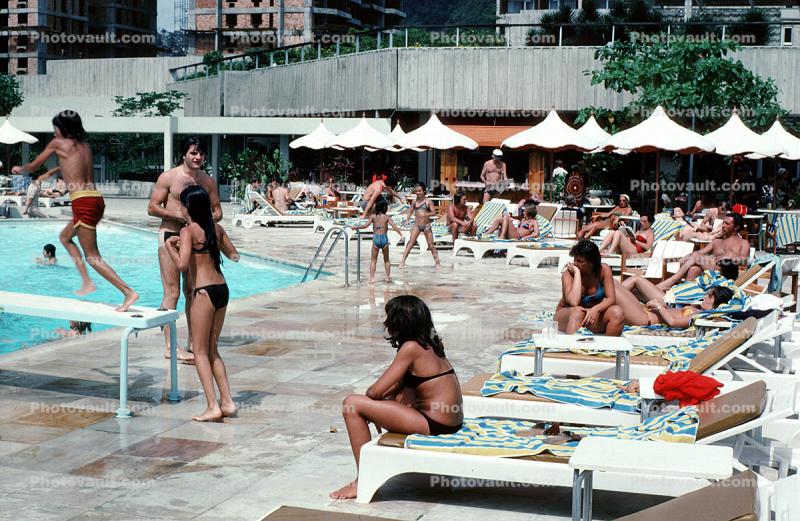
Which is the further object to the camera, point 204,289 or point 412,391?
point 204,289

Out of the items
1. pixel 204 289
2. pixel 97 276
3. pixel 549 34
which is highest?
pixel 549 34

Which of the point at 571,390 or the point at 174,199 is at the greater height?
the point at 174,199

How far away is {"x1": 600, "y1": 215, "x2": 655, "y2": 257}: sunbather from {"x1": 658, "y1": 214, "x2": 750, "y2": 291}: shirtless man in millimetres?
2496

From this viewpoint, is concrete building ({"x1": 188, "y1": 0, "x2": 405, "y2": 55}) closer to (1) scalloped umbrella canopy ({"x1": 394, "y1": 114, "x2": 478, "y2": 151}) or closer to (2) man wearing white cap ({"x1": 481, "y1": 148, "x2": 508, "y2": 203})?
(2) man wearing white cap ({"x1": 481, "y1": 148, "x2": 508, "y2": 203})

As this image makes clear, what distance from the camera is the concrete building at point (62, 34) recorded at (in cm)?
10381

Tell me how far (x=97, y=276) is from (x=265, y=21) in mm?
83824

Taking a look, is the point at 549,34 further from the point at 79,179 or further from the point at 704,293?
the point at 79,179

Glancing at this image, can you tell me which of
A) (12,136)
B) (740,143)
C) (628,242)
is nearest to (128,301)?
(628,242)

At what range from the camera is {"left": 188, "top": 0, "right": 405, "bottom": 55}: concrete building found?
9531 centimetres

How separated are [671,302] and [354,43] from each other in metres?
24.8

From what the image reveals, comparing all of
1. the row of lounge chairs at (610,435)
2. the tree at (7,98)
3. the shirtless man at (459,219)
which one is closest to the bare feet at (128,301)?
the row of lounge chairs at (610,435)

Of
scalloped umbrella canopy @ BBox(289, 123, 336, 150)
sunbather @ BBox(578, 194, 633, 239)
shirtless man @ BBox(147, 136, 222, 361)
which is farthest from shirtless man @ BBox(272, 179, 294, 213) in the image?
shirtless man @ BBox(147, 136, 222, 361)

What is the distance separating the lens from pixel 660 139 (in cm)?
1788

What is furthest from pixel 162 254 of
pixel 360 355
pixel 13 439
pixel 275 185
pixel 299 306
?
pixel 275 185
